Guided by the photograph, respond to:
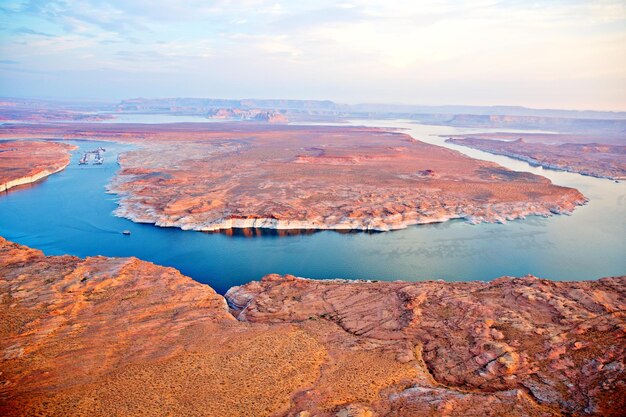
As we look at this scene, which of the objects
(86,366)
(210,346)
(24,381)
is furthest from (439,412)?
(24,381)

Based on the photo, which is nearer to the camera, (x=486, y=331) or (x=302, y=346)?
(x=302, y=346)

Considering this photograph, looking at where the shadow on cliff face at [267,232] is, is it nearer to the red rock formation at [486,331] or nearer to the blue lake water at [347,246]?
the blue lake water at [347,246]

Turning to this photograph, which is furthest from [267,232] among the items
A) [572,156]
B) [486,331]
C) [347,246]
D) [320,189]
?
[572,156]

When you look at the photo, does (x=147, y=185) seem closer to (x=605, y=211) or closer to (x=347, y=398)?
(x=347, y=398)

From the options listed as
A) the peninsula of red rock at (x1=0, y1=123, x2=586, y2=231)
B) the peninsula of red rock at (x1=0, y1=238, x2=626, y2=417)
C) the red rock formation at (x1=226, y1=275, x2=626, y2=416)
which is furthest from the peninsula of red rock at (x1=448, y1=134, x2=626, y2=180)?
the peninsula of red rock at (x1=0, y1=238, x2=626, y2=417)

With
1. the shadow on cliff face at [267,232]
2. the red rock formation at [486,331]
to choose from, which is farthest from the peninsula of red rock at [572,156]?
the red rock formation at [486,331]

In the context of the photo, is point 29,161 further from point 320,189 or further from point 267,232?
point 267,232

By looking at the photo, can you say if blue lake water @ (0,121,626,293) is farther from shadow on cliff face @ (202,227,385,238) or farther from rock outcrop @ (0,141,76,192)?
rock outcrop @ (0,141,76,192)
